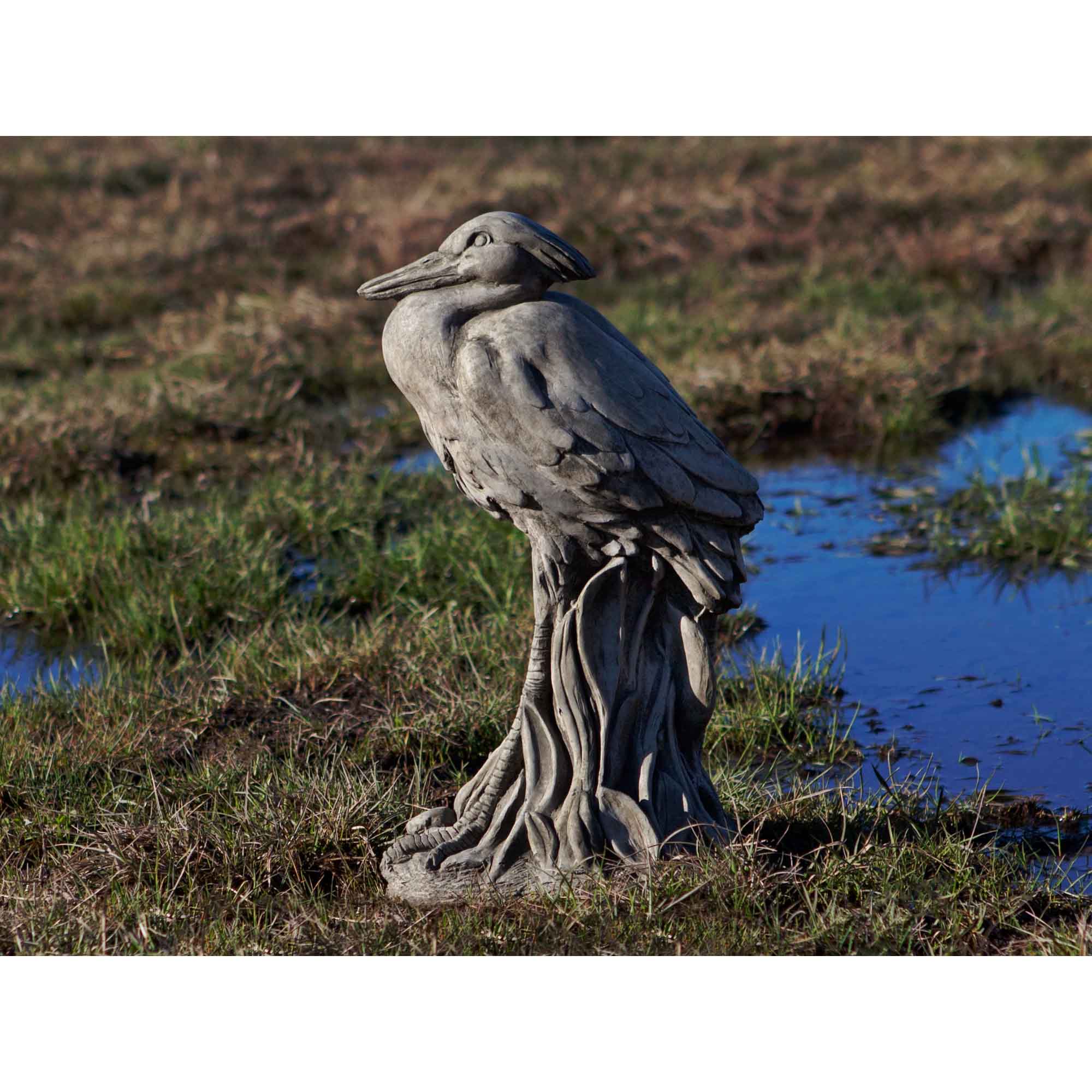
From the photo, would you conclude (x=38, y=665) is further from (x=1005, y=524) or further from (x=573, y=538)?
(x=1005, y=524)

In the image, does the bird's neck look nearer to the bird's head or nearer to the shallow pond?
the bird's head

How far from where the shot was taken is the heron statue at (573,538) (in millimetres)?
3463

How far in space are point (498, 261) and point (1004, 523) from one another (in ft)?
13.4

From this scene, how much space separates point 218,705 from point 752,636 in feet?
7.36

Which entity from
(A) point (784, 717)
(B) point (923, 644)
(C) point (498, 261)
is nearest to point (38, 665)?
(A) point (784, 717)

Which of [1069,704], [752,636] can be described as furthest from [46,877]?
Result: [1069,704]

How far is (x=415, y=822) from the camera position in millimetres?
4043

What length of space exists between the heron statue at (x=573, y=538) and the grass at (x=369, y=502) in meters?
0.17

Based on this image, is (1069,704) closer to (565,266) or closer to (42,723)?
(565,266)

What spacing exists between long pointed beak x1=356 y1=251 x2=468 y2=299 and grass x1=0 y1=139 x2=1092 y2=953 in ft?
5.04

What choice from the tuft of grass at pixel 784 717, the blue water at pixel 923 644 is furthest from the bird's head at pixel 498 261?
A: the blue water at pixel 923 644

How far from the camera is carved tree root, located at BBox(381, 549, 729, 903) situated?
3.72 metres

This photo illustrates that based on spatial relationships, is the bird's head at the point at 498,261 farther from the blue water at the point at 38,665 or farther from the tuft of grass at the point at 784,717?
the blue water at the point at 38,665

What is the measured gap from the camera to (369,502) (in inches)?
288
